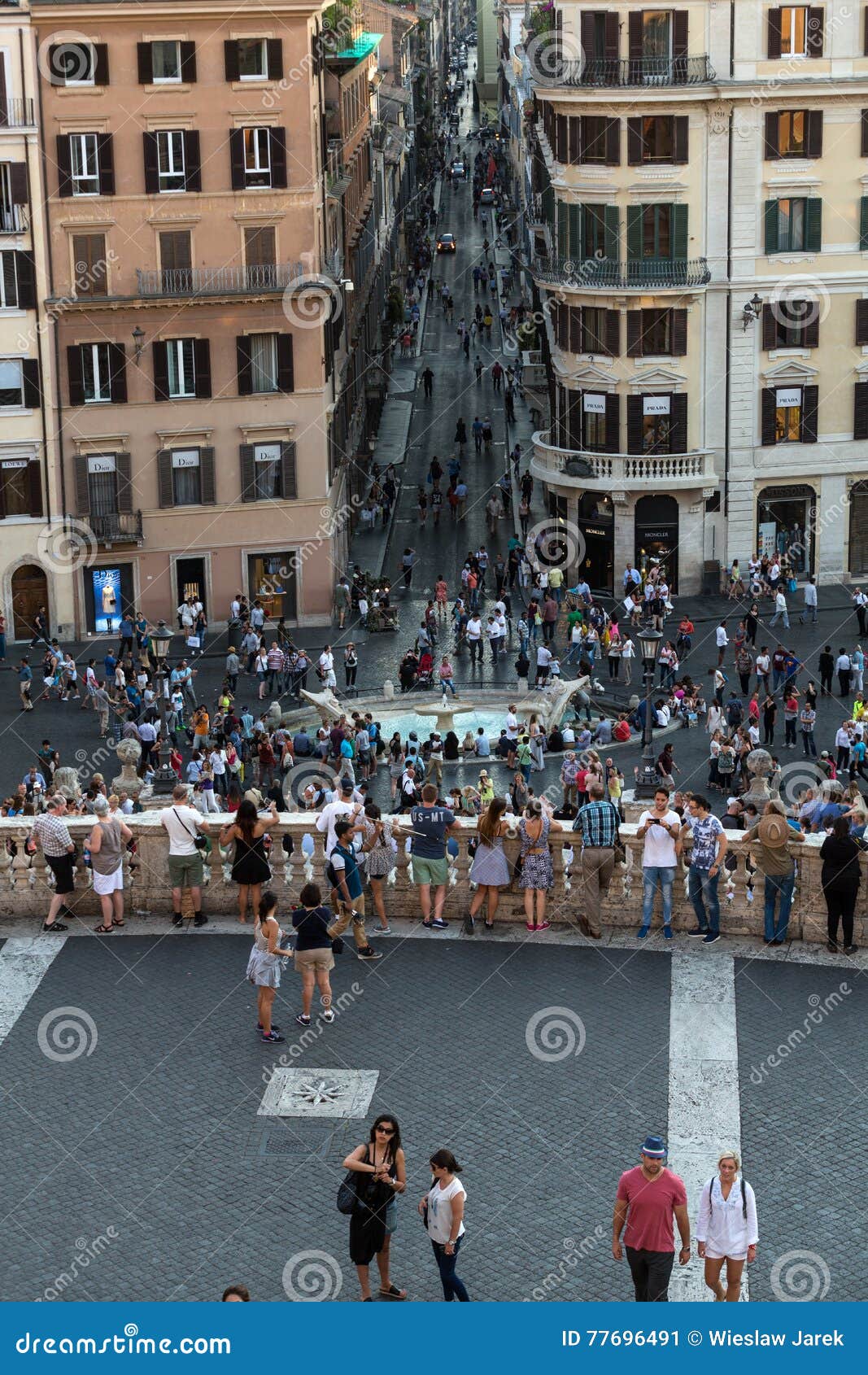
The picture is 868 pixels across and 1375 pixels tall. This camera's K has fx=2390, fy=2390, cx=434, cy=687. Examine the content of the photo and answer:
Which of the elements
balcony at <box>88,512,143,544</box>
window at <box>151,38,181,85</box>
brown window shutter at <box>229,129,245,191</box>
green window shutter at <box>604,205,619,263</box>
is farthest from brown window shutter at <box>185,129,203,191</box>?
green window shutter at <box>604,205,619,263</box>

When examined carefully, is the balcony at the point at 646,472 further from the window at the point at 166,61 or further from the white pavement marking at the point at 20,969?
the white pavement marking at the point at 20,969

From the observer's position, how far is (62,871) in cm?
2700

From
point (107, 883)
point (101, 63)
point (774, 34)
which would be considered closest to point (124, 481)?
point (101, 63)

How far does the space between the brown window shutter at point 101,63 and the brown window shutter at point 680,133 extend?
1623 cm

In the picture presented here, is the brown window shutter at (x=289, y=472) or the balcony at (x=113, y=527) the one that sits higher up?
the brown window shutter at (x=289, y=472)

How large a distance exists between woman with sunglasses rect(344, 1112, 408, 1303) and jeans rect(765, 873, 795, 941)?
7.48 m

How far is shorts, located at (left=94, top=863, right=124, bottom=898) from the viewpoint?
2683 cm

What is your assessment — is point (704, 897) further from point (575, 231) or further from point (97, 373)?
point (575, 231)

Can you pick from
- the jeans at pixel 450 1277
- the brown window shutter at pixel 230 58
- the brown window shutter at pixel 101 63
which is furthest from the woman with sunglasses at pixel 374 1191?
the brown window shutter at pixel 230 58

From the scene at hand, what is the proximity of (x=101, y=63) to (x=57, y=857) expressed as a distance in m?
41.2

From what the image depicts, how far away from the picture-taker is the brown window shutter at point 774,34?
67562 mm

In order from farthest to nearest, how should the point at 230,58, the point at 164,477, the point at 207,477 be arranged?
the point at 207,477 → the point at 164,477 → the point at 230,58

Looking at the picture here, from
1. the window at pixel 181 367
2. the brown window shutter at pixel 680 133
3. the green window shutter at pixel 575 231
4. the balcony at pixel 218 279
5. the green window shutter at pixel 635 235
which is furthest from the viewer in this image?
the green window shutter at pixel 575 231

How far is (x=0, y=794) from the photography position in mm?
51031
